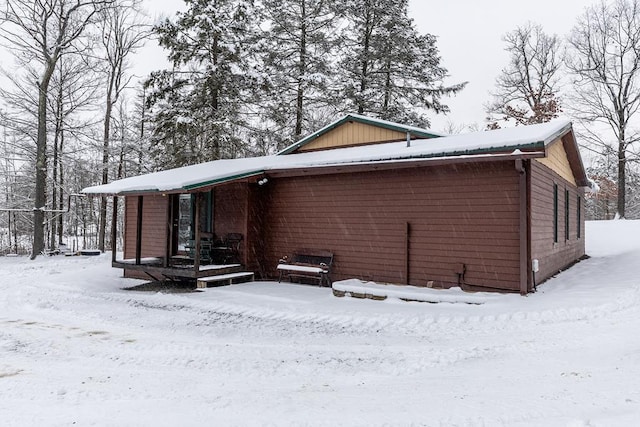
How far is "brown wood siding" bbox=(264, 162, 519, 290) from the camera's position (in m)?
8.05

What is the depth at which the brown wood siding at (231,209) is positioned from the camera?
11.0 meters

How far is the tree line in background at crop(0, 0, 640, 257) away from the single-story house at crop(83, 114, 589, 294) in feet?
20.8

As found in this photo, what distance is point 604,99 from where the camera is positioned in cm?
2534

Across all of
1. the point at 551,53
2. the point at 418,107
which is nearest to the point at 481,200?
the point at 418,107

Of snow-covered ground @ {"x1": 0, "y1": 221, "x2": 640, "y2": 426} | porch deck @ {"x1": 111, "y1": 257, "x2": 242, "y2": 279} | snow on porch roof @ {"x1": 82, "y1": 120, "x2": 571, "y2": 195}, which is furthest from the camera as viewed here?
porch deck @ {"x1": 111, "y1": 257, "x2": 242, "y2": 279}

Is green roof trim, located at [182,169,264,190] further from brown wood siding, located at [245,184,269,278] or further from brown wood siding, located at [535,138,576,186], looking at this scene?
brown wood siding, located at [535,138,576,186]

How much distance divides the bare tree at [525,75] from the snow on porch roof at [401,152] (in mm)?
19785

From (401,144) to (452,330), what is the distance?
5.31 meters

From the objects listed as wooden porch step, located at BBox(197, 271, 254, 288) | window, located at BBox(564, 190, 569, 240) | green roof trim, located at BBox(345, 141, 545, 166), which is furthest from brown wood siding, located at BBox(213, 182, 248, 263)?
window, located at BBox(564, 190, 569, 240)

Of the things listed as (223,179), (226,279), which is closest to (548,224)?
(223,179)

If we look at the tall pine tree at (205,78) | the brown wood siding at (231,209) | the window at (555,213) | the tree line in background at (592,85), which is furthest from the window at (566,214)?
the tree line in background at (592,85)

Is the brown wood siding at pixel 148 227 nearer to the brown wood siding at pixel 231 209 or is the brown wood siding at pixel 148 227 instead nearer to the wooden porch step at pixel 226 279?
the brown wood siding at pixel 231 209

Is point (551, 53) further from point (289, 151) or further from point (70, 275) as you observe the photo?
point (70, 275)

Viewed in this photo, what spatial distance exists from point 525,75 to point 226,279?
86.9ft
